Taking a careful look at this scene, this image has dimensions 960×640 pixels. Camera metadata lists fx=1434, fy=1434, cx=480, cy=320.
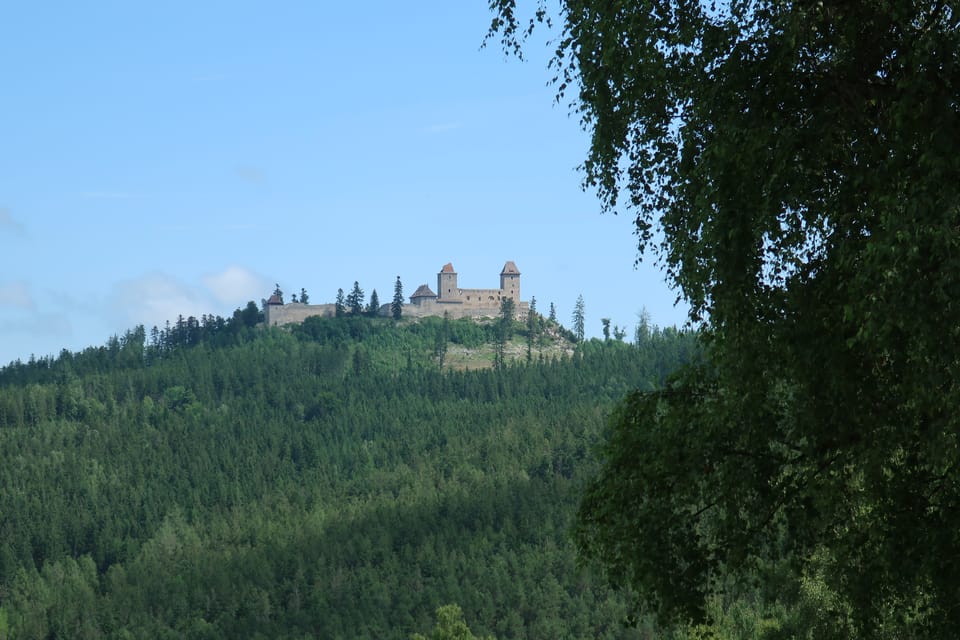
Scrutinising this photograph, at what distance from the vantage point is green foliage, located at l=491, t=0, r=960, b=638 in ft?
55.1

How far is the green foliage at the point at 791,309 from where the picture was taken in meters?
16.8

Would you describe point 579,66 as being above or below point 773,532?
above

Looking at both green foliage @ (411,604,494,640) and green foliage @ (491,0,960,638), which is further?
green foliage @ (411,604,494,640)

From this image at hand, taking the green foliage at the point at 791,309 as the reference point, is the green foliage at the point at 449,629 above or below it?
below

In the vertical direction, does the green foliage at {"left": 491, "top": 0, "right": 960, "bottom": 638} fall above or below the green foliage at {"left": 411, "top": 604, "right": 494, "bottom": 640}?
above

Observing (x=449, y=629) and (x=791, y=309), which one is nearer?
(x=791, y=309)

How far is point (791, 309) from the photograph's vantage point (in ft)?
59.9

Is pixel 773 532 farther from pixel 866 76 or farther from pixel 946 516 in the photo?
pixel 866 76

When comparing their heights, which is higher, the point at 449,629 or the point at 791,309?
the point at 791,309

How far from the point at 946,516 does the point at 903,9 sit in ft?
20.2

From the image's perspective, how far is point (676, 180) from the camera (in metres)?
20.2

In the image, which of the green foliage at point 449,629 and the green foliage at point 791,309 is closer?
the green foliage at point 791,309

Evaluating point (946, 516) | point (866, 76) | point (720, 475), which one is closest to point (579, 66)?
point (866, 76)

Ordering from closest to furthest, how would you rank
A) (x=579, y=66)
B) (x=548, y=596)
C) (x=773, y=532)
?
1. (x=773, y=532)
2. (x=579, y=66)
3. (x=548, y=596)
